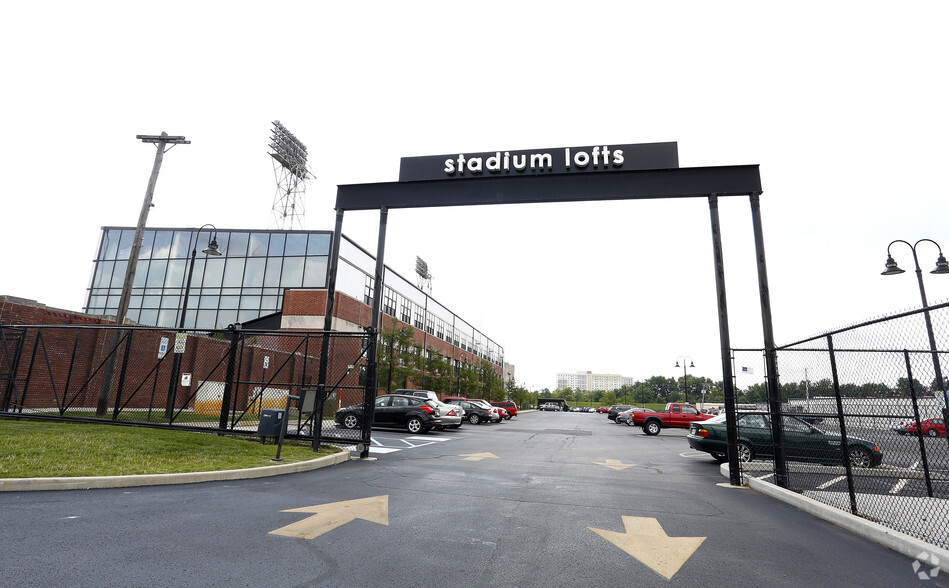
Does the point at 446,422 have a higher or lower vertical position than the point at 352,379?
lower

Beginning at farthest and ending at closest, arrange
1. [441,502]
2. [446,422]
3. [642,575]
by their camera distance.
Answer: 1. [446,422]
2. [441,502]
3. [642,575]

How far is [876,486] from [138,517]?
1161cm

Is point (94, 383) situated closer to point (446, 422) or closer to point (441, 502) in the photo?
point (446, 422)

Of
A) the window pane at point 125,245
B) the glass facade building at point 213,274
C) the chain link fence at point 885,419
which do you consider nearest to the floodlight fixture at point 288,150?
the glass facade building at point 213,274

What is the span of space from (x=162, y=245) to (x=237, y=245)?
7.84 meters

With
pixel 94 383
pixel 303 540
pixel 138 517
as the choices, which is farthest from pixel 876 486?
pixel 94 383

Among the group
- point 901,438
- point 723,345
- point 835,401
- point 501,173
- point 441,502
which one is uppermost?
point 501,173

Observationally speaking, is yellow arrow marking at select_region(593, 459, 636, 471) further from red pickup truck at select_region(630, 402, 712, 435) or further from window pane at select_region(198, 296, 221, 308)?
window pane at select_region(198, 296, 221, 308)

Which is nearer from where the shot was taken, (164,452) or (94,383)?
(164,452)

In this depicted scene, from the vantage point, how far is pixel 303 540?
4738 mm

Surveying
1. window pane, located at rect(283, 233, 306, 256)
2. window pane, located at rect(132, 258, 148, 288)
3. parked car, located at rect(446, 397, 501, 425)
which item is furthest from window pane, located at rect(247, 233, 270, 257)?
parked car, located at rect(446, 397, 501, 425)

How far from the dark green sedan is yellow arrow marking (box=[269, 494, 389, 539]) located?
621cm

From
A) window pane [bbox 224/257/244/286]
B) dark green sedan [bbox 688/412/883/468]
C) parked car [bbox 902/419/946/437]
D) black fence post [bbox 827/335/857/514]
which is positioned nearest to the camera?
parked car [bbox 902/419/946/437]

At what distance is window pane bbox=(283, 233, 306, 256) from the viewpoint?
133 feet
